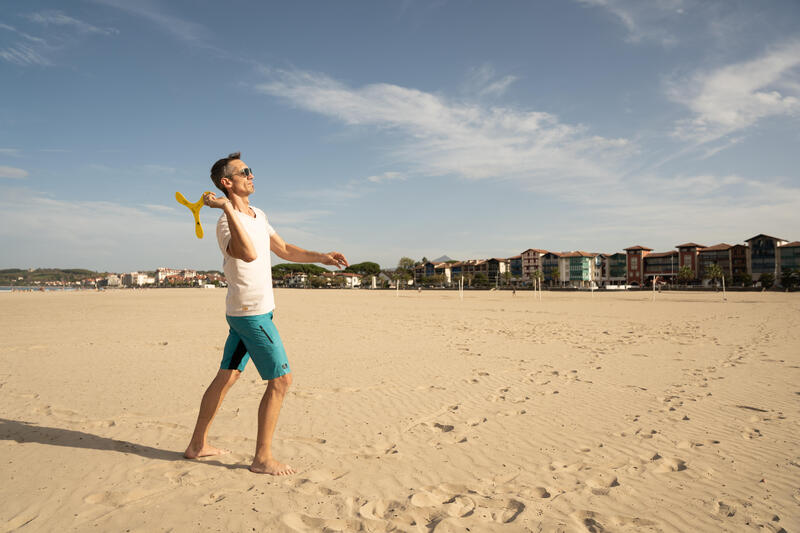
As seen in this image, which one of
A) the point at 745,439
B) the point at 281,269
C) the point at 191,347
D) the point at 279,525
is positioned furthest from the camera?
the point at 281,269

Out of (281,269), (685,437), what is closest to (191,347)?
(685,437)

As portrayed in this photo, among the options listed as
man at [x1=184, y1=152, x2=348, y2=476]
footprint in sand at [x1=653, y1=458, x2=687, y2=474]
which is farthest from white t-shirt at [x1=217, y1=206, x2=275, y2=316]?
footprint in sand at [x1=653, y1=458, x2=687, y2=474]

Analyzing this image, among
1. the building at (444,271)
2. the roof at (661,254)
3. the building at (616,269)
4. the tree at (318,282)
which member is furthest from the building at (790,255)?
the tree at (318,282)

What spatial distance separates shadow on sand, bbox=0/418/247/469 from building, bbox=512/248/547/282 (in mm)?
118070

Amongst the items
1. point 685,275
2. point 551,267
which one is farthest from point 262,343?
point 551,267

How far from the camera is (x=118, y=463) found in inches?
133

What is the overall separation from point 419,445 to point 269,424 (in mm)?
1416

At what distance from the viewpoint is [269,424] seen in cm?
316

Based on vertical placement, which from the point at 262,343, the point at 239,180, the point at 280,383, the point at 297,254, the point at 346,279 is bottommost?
the point at 280,383

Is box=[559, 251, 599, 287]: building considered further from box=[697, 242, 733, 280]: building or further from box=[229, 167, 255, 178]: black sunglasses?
box=[229, 167, 255, 178]: black sunglasses

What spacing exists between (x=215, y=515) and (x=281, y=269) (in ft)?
563

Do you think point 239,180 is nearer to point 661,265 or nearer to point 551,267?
point 661,265

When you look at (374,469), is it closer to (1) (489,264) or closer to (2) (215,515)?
(2) (215,515)

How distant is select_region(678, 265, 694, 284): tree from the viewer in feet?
287
